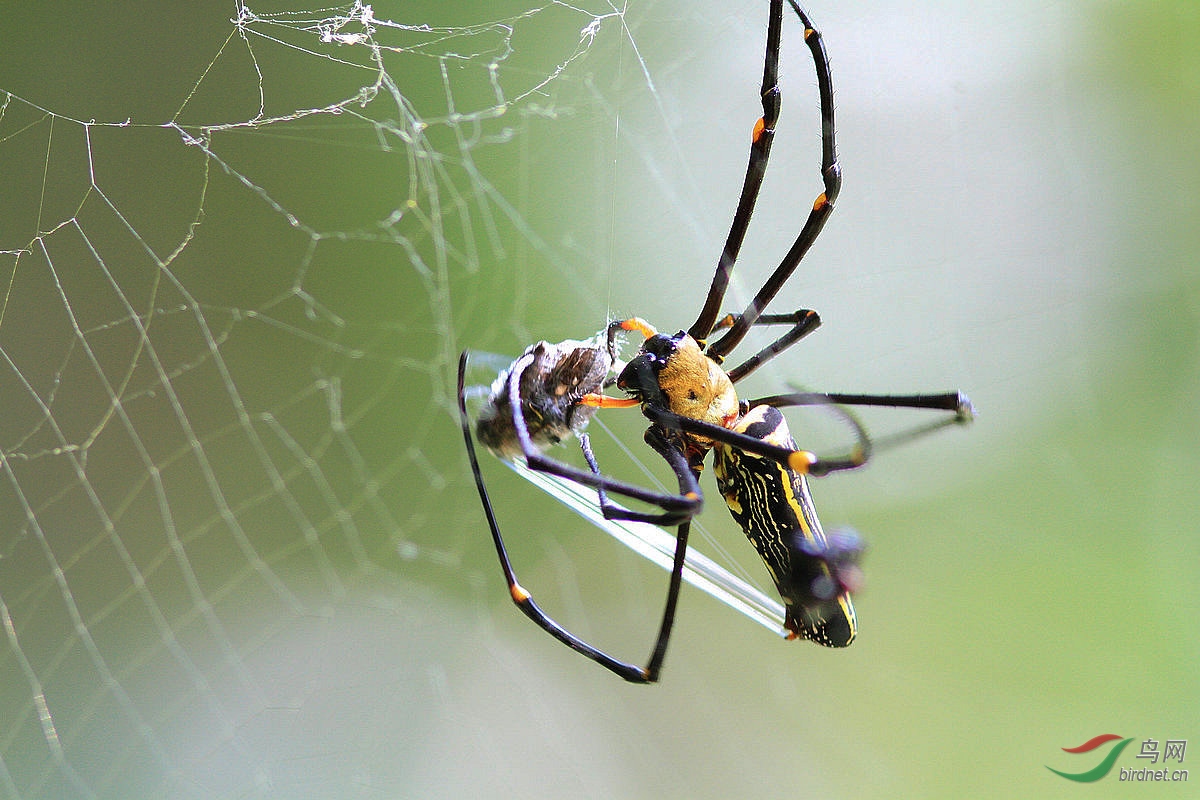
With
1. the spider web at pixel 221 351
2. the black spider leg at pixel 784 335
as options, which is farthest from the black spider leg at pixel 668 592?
the spider web at pixel 221 351

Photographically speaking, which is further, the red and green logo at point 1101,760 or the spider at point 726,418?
the red and green logo at point 1101,760

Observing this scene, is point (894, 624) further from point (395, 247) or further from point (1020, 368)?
point (395, 247)

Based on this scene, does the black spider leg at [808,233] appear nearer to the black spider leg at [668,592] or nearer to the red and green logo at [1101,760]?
the black spider leg at [668,592]

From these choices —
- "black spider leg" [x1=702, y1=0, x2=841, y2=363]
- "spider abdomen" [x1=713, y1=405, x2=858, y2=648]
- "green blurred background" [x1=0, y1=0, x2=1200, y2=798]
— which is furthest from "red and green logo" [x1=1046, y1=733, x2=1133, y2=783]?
"black spider leg" [x1=702, y1=0, x2=841, y2=363]

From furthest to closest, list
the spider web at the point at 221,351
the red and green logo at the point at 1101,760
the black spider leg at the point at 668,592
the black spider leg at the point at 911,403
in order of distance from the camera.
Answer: the red and green logo at the point at 1101,760 < the spider web at the point at 221,351 < the black spider leg at the point at 668,592 < the black spider leg at the point at 911,403

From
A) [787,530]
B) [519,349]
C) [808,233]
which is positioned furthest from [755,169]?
[519,349]

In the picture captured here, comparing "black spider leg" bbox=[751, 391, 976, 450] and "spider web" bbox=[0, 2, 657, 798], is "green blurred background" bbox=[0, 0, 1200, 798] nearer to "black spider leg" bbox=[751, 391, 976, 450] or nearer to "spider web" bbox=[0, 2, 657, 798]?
"spider web" bbox=[0, 2, 657, 798]

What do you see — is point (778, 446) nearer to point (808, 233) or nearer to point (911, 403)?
point (911, 403)
